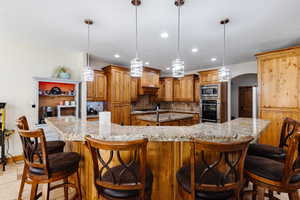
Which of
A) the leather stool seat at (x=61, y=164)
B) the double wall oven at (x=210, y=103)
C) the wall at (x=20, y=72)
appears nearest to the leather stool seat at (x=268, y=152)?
the leather stool seat at (x=61, y=164)

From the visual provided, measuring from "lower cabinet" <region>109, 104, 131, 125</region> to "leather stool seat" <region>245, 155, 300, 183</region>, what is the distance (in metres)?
3.52

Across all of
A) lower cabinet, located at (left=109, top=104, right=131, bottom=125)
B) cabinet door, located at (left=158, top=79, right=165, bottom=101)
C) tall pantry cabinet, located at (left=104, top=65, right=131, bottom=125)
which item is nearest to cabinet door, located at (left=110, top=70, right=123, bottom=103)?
tall pantry cabinet, located at (left=104, top=65, right=131, bottom=125)

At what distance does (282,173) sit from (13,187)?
11.7 feet

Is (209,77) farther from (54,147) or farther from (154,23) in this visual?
(54,147)

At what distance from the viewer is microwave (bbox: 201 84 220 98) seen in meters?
4.87

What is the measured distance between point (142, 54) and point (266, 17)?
112 inches

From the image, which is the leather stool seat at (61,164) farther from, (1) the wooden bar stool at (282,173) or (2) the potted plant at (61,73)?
(2) the potted plant at (61,73)

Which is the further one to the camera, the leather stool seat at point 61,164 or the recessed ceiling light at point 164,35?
the recessed ceiling light at point 164,35

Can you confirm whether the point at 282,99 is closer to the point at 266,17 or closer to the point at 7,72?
the point at 266,17

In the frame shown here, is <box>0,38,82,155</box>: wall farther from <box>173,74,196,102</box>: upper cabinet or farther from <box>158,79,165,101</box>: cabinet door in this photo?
<box>173,74,196,102</box>: upper cabinet

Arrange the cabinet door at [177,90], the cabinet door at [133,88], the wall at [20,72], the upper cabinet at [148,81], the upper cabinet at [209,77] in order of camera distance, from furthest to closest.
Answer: the cabinet door at [177,90], the upper cabinet at [148,81], the cabinet door at [133,88], the upper cabinet at [209,77], the wall at [20,72]

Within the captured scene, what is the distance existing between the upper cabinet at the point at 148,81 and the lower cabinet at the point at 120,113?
103 cm

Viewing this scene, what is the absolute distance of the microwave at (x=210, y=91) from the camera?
16.0 ft

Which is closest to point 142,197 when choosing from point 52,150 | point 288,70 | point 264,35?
point 52,150
